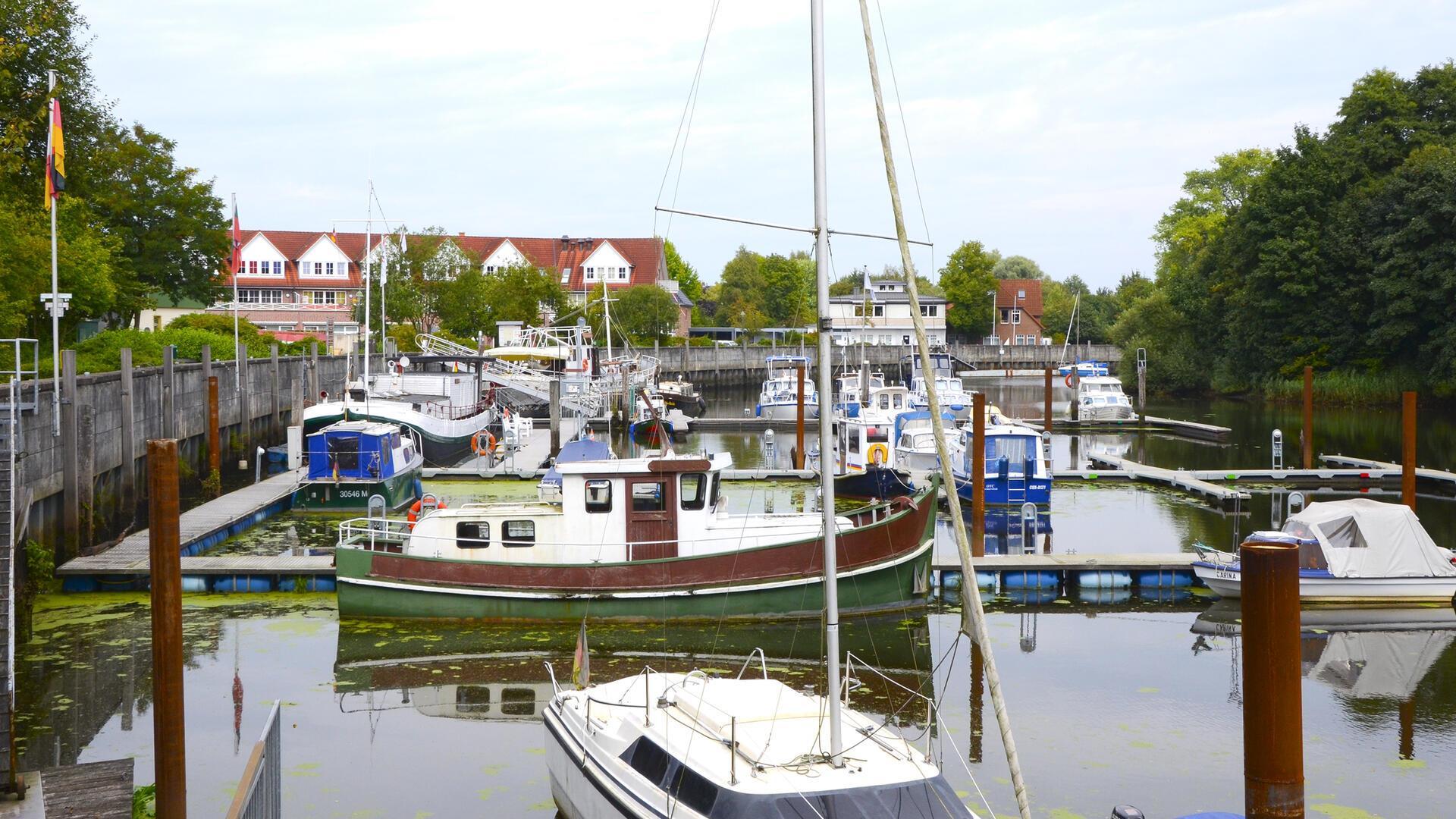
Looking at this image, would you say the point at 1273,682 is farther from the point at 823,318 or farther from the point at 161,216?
the point at 161,216

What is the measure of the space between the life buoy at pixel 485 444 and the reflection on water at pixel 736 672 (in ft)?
56.1

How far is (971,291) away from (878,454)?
85.9 meters

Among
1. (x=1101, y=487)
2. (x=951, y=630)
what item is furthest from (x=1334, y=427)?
(x=951, y=630)

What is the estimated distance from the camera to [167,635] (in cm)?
1041

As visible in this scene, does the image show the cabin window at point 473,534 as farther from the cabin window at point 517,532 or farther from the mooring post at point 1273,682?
the mooring post at point 1273,682

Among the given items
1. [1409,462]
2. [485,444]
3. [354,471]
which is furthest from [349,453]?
[1409,462]

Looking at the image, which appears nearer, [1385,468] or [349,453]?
[349,453]

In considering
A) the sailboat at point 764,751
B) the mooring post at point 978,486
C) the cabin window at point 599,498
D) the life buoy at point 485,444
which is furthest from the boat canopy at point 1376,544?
the life buoy at point 485,444

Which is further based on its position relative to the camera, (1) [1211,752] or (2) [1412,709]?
(2) [1412,709]

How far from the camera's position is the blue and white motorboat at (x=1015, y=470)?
31.2 m

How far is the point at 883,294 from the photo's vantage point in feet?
357

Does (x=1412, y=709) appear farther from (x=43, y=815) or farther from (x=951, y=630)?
(x=43, y=815)

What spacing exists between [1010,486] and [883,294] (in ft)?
259

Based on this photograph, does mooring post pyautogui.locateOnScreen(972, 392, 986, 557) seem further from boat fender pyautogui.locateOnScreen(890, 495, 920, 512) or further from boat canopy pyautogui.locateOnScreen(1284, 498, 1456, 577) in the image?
boat canopy pyautogui.locateOnScreen(1284, 498, 1456, 577)
